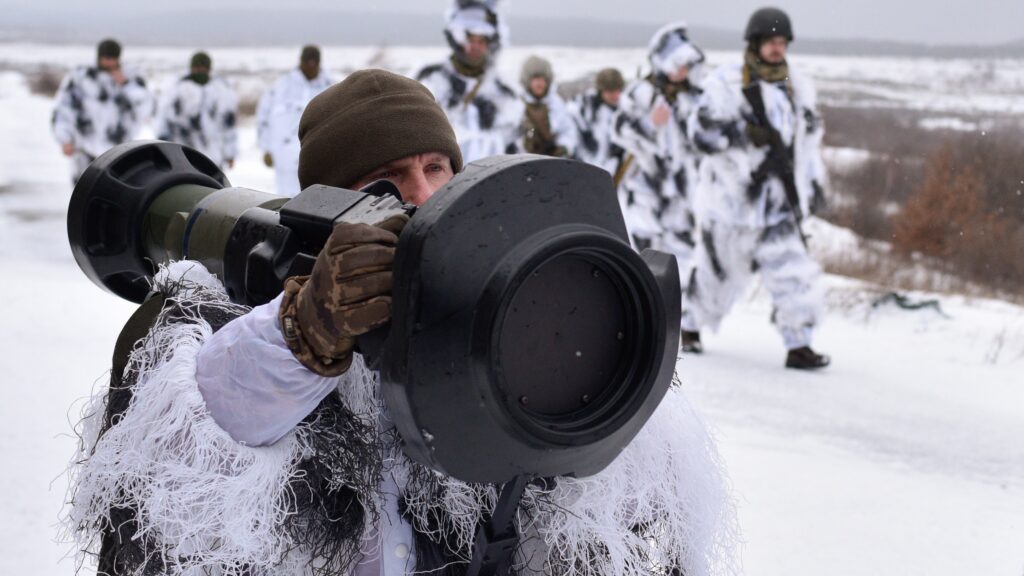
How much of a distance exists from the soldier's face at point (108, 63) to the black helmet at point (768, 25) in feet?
20.4

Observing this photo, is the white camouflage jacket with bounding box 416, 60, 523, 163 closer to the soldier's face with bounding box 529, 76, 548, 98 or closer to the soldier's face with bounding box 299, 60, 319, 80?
the soldier's face with bounding box 299, 60, 319, 80

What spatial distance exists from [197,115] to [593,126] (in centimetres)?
364

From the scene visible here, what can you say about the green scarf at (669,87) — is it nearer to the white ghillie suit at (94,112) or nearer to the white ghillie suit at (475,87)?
the white ghillie suit at (475,87)

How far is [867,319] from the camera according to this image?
5785mm

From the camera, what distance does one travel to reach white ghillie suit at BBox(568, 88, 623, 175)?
8586mm

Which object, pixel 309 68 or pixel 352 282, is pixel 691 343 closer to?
pixel 309 68

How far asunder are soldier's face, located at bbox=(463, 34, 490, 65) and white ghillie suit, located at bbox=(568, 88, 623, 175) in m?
2.65

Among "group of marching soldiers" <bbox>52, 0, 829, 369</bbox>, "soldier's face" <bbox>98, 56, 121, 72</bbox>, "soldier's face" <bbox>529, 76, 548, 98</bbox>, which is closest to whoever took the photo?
"group of marching soldiers" <bbox>52, 0, 829, 369</bbox>

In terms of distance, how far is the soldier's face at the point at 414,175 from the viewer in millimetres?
1438

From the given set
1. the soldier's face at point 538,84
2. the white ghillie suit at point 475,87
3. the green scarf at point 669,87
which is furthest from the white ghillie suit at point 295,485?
the soldier's face at point 538,84

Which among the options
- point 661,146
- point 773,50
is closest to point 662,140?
point 661,146

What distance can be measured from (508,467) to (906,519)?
2.38m

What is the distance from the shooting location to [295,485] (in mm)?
1159

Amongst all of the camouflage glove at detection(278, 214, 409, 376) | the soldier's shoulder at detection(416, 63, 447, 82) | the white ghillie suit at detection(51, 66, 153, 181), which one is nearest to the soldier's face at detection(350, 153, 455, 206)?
the camouflage glove at detection(278, 214, 409, 376)
